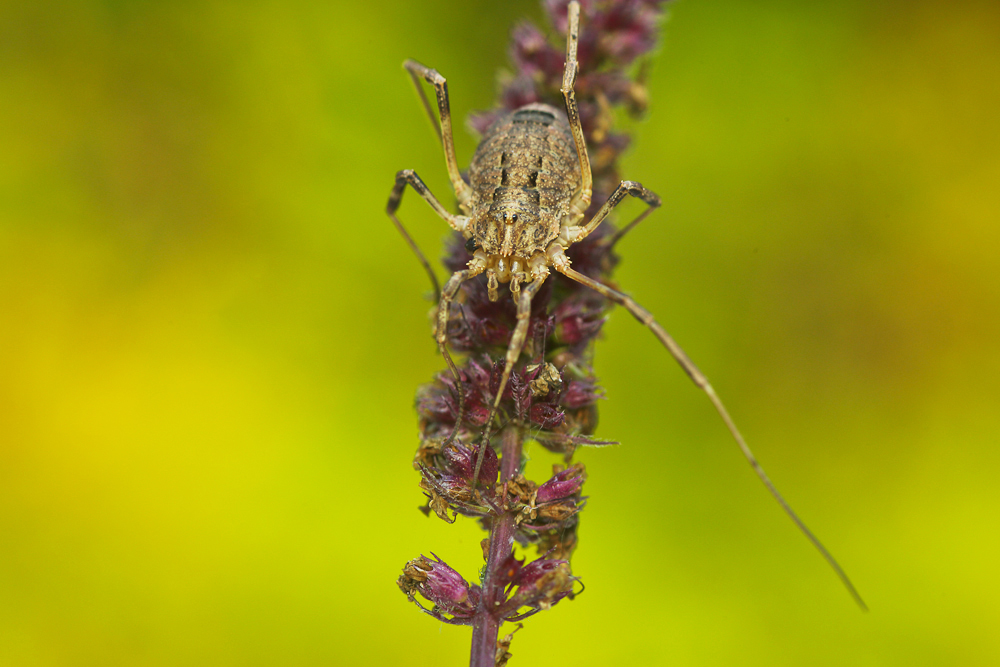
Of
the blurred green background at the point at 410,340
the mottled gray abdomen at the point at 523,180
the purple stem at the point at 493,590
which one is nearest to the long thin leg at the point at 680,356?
the mottled gray abdomen at the point at 523,180

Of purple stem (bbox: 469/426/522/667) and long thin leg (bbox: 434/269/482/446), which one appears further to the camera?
long thin leg (bbox: 434/269/482/446)

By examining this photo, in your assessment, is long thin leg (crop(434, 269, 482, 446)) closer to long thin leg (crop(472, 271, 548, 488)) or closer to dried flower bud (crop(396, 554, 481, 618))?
long thin leg (crop(472, 271, 548, 488))

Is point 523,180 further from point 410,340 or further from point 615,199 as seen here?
point 410,340

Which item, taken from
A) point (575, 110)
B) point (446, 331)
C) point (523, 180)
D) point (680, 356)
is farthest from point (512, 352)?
point (575, 110)

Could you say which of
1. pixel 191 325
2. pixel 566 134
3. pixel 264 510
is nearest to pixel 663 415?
pixel 566 134

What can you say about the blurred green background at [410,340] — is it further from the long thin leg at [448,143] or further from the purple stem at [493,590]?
the purple stem at [493,590]

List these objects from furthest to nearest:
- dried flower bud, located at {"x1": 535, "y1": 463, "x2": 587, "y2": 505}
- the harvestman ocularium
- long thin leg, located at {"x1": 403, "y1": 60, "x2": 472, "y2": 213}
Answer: long thin leg, located at {"x1": 403, "y1": 60, "x2": 472, "y2": 213}
the harvestman ocularium
dried flower bud, located at {"x1": 535, "y1": 463, "x2": 587, "y2": 505}

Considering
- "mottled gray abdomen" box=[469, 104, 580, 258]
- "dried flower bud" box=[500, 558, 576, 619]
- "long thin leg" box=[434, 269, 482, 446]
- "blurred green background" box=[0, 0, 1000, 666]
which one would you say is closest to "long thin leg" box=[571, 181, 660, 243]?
"mottled gray abdomen" box=[469, 104, 580, 258]
